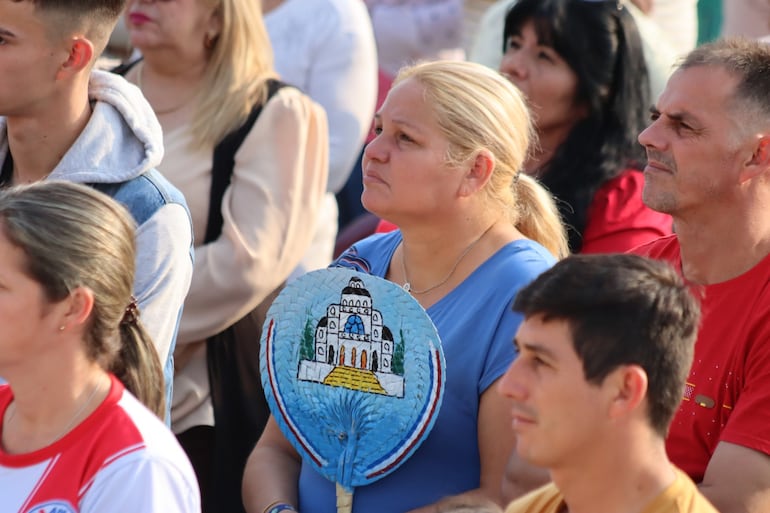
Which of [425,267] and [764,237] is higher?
[764,237]

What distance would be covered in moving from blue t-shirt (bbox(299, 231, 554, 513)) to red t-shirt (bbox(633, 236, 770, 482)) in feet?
A: 1.34

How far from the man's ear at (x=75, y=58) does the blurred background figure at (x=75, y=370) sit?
2.49 ft

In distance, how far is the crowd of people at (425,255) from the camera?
91.2 inches

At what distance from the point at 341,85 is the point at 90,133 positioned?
7.22ft

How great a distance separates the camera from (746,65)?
3188mm

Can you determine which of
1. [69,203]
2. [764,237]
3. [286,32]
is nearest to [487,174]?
[764,237]

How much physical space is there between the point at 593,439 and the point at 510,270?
883 mm

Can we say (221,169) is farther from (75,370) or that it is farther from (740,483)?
(740,483)

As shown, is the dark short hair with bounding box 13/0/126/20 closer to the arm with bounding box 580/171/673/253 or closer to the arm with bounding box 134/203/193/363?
the arm with bounding box 134/203/193/363

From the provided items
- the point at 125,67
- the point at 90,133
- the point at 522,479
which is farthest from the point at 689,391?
the point at 125,67

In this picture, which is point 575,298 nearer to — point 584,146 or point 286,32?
point 584,146

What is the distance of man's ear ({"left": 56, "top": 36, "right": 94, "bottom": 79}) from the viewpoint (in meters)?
3.36

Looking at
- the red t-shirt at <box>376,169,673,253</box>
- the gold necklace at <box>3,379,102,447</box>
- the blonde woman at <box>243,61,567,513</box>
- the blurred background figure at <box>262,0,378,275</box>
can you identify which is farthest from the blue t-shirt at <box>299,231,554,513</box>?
the blurred background figure at <box>262,0,378,275</box>

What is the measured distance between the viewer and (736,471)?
2752 mm
